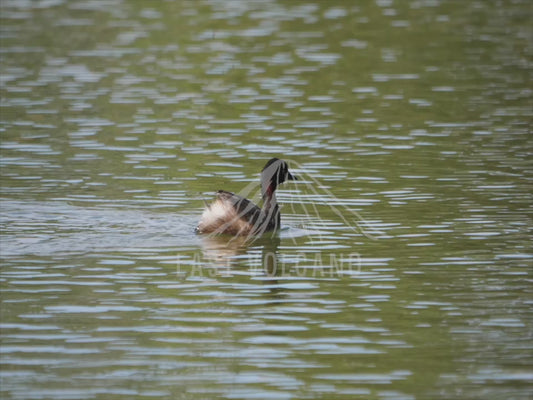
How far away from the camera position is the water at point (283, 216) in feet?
35.6

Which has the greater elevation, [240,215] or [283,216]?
[240,215]

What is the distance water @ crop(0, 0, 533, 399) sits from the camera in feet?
35.6

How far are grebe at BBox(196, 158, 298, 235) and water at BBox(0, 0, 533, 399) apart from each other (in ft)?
0.85

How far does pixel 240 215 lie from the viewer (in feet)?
53.2

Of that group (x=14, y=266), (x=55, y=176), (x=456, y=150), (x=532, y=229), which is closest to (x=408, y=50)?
(x=456, y=150)

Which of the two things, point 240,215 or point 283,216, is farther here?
point 283,216

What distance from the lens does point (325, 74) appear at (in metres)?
29.9

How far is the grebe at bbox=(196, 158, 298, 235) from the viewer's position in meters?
16.0

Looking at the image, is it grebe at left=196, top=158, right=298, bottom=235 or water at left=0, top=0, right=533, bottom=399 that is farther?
grebe at left=196, top=158, right=298, bottom=235

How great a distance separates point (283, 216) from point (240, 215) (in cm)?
164

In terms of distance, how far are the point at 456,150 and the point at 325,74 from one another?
8690mm

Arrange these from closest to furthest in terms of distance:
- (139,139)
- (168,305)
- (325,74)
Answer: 1. (168,305)
2. (139,139)
3. (325,74)

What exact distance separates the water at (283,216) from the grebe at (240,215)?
258mm

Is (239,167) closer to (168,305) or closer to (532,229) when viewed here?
(532,229)
